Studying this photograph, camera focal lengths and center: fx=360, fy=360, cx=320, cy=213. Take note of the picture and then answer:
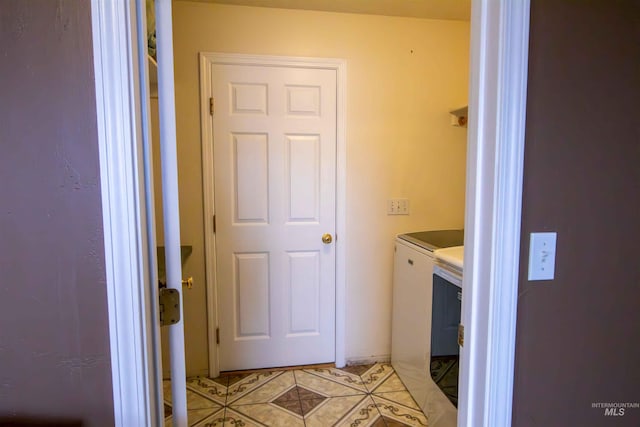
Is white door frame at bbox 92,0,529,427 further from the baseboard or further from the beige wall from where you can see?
the baseboard

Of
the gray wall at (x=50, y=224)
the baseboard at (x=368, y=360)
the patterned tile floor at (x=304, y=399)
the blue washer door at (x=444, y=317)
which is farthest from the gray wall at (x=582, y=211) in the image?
the baseboard at (x=368, y=360)

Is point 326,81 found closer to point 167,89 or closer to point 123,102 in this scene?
point 167,89

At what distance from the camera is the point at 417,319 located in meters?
2.00

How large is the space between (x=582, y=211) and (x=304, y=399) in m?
1.87

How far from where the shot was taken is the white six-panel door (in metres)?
2.27

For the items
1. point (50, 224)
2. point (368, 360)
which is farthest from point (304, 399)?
point (50, 224)

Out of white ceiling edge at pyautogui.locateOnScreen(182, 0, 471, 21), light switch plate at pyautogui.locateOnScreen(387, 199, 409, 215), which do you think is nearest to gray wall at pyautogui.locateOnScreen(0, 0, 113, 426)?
white ceiling edge at pyautogui.locateOnScreen(182, 0, 471, 21)

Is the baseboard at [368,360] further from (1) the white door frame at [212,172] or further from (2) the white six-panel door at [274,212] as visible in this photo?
(2) the white six-panel door at [274,212]

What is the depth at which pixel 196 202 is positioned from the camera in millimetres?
2246

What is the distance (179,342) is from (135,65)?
627mm

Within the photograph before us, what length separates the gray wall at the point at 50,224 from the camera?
2.18 ft

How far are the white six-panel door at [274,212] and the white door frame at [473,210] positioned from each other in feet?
5.14

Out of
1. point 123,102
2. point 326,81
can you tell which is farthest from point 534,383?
point 326,81

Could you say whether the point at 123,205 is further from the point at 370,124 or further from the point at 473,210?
the point at 370,124
